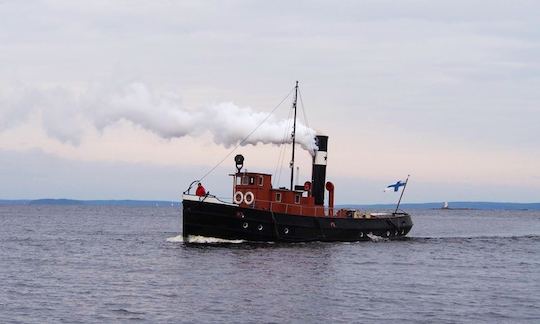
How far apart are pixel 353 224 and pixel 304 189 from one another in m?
6.36

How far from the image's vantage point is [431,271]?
157ft

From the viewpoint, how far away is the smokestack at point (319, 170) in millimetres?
61219

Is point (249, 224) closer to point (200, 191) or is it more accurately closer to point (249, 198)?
point (249, 198)

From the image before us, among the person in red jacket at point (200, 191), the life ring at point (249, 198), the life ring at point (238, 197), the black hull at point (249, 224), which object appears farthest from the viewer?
the life ring at point (238, 197)

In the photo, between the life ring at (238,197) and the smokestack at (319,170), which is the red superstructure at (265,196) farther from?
the smokestack at (319,170)

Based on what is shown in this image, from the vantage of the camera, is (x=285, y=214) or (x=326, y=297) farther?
(x=285, y=214)

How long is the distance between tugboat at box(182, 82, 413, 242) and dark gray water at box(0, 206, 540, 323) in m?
1.08

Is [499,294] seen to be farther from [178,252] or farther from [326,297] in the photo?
[178,252]

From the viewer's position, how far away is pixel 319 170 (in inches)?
2437

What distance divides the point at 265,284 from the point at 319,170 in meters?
23.5

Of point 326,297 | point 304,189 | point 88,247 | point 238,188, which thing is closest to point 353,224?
point 304,189

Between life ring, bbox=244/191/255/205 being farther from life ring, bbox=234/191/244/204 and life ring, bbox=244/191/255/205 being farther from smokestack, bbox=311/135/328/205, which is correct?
smokestack, bbox=311/135/328/205


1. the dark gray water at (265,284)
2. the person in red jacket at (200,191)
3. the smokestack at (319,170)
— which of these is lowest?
the dark gray water at (265,284)

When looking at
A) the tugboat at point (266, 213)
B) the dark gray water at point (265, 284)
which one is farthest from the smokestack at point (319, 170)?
the dark gray water at point (265, 284)
